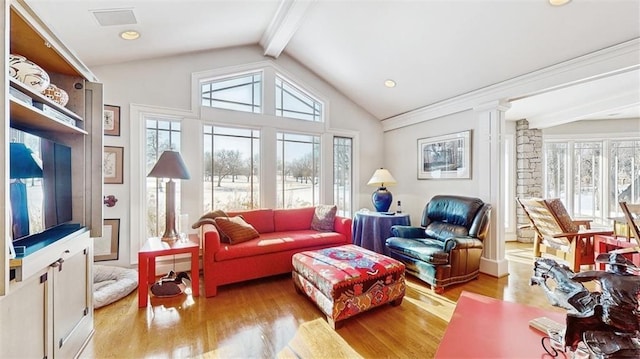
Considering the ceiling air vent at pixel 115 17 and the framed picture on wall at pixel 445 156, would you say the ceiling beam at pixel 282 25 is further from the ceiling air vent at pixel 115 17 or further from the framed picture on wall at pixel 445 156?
the framed picture on wall at pixel 445 156

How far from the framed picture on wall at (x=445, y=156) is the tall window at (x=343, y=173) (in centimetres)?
118

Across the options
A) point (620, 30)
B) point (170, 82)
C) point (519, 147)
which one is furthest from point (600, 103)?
point (170, 82)

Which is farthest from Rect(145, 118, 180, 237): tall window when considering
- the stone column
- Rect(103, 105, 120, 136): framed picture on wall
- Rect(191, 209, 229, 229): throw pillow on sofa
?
the stone column

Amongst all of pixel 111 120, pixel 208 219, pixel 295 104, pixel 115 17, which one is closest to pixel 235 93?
pixel 295 104

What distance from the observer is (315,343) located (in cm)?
192

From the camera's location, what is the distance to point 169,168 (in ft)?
9.47

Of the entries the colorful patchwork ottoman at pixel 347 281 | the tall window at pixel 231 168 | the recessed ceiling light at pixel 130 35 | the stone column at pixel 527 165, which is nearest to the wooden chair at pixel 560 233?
the stone column at pixel 527 165

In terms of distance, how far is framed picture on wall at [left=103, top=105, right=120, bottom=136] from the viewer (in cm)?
305

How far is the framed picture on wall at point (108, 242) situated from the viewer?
305 centimetres

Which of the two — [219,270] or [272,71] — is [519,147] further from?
[219,270]

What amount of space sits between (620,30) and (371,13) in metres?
2.14

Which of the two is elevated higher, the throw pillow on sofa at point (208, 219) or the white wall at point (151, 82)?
the white wall at point (151, 82)

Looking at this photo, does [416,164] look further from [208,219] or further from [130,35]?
[130,35]

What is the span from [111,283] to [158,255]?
744mm
